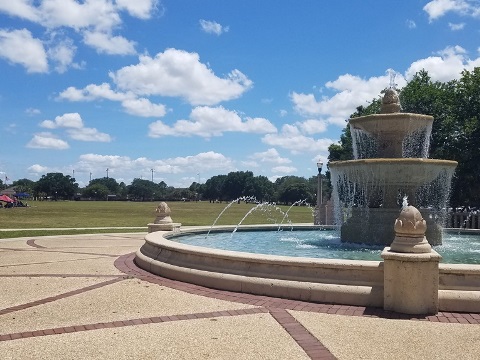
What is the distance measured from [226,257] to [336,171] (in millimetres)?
6184

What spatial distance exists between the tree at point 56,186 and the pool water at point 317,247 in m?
143

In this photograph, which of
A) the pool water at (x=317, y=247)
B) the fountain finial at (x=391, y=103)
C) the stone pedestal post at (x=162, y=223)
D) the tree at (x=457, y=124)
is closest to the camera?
the pool water at (x=317, y=247)

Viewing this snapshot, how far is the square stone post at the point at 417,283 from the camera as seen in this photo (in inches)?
285

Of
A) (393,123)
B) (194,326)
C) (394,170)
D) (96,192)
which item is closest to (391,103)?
(393,123)

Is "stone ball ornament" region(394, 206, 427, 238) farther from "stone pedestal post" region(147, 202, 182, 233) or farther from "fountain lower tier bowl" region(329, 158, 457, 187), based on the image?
"stone pedestal post" region(147, 202, 182, 233)

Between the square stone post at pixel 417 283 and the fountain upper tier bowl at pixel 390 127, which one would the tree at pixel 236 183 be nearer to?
the fountain upper tier bowl at pixel 390 127

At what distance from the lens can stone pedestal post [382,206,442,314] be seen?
7254 mm

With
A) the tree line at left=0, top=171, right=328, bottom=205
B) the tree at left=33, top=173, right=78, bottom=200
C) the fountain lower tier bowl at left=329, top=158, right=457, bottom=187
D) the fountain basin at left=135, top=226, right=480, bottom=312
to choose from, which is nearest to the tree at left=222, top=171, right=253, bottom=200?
the tree line at left=0, top=171, right=328, bottom=205

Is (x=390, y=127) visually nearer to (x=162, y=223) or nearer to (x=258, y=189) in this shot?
(x=162, y=223)

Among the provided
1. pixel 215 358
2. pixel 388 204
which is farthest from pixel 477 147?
pixel 215 358

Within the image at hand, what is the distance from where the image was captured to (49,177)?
154750 mm

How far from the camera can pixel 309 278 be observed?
8164mm

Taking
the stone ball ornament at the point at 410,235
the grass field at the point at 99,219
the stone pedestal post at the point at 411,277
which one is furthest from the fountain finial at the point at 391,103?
the grass field at the point at 99,219

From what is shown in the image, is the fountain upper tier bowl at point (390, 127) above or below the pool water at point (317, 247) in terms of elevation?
above
